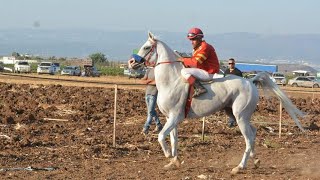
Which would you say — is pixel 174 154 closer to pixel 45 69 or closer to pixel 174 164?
pixel 174 164

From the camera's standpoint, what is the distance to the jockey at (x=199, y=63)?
11.0 m

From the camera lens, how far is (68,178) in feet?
32.1

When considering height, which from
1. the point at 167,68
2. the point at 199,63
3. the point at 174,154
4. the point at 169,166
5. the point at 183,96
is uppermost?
the point at 199,63

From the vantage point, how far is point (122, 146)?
13820 mm

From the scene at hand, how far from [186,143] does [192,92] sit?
3.76 meters

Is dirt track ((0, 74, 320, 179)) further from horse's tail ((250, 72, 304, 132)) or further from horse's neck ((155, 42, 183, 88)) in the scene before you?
horse's neck ((155, 42, 183, 88))

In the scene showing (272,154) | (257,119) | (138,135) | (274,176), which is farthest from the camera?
Result: (257,119)

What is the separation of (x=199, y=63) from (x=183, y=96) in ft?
2.16

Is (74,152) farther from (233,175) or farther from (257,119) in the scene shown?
(257,119)

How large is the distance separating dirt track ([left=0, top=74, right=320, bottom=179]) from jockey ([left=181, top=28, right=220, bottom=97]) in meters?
1.51

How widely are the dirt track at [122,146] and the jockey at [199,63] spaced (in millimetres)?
1514

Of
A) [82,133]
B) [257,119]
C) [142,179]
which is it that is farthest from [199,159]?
[257,119]

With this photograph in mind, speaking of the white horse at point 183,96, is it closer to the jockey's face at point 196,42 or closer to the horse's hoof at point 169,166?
the horse's hoof at point 169,166

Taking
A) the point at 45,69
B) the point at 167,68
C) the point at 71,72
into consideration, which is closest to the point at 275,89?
the point at 167,68
